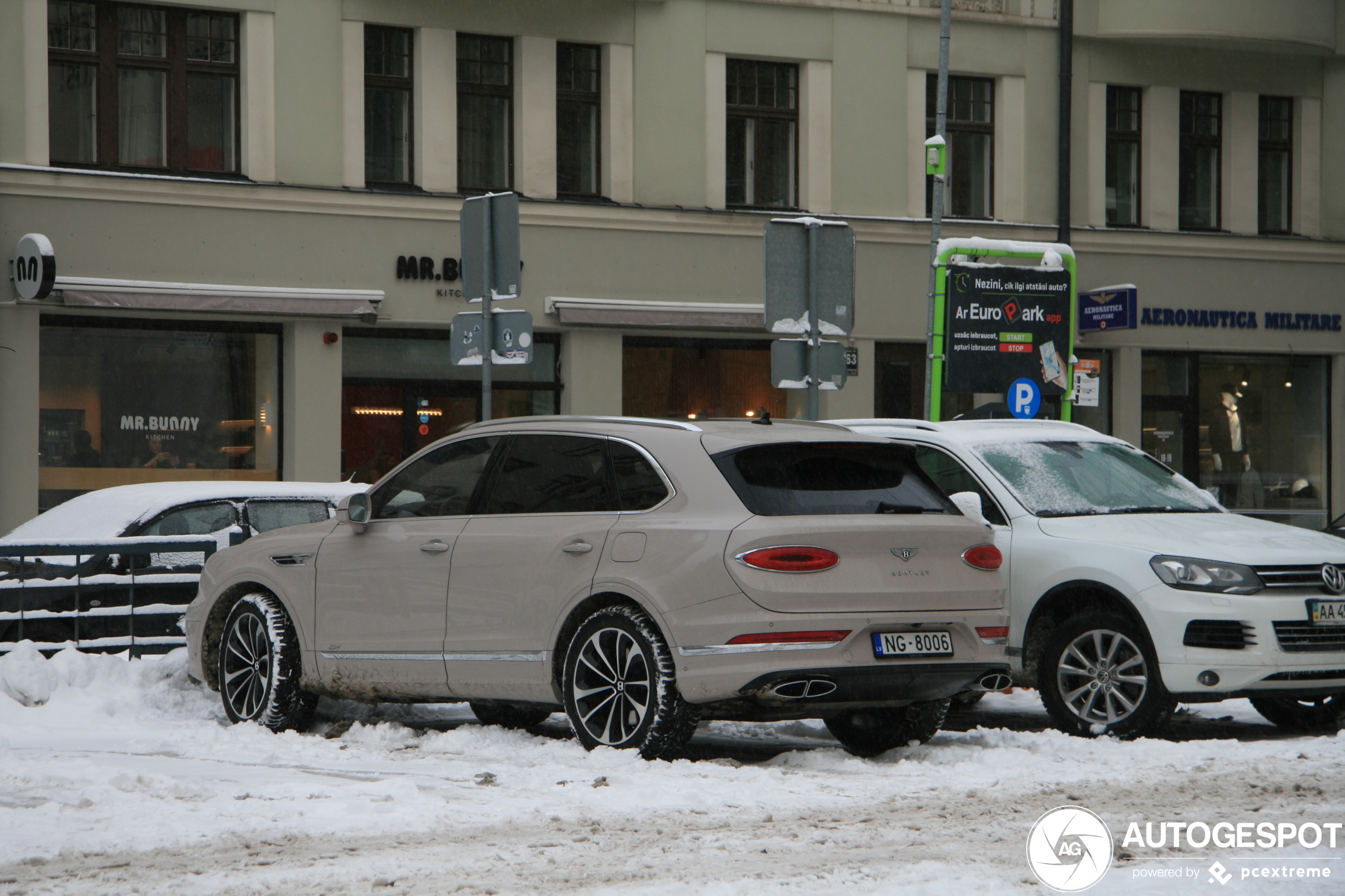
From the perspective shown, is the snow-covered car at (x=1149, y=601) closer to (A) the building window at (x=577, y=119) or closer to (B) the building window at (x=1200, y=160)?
(A) the building window at (x=577, y=119)

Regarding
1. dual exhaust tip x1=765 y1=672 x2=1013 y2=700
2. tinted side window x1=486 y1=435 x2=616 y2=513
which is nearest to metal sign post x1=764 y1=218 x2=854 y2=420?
tinted side window x1=486 y1=435 x2=616 y2=513

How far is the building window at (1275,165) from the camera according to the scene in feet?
82.8

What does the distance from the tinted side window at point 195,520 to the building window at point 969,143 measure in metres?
13.8

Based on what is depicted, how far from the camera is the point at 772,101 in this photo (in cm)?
2262

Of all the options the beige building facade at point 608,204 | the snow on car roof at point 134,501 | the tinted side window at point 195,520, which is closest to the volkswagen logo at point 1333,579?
the snow on car roof at point 134,501

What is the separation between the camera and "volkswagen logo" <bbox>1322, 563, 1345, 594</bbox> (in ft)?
29.3

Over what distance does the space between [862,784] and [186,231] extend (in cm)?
1462

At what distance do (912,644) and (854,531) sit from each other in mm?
581

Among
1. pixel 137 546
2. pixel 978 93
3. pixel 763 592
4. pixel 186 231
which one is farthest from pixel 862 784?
pixel 978 93

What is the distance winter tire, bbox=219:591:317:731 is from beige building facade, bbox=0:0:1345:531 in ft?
31.1

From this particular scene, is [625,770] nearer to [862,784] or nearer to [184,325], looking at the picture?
[862,784]

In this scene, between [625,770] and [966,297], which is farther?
[966,297]

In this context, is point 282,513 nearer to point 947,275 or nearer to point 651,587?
point 651,587

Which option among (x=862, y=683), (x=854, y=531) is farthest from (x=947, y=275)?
(x=862, y=683)
